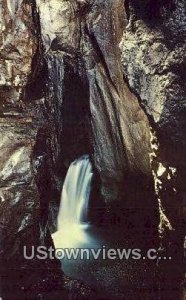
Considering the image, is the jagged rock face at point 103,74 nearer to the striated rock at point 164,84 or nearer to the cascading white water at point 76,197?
the cascading white water at point 76,197

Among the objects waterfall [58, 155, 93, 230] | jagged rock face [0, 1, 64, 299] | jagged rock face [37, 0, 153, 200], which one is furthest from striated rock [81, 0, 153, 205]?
jagged rock face [0, 1, 64, 299]

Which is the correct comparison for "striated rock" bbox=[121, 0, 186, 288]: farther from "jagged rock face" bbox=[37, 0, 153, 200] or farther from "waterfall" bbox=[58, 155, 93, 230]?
"waterfall" bbox=[58, 155, 93, 230]

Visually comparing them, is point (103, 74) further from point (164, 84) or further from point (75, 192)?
point (164, 84)

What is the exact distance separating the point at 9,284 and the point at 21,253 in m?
0.38

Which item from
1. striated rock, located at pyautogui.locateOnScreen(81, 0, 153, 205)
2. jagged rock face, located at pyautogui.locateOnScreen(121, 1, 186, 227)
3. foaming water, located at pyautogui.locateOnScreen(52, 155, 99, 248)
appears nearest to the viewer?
jagged rock face, located at pyautogui.locateOnScreen(121, 1, 186, 227)

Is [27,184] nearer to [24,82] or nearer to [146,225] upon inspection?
[24,82]

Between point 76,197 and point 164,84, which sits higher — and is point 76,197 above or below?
below

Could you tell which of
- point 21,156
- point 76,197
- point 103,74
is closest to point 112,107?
point 103,74

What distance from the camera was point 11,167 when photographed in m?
4.02

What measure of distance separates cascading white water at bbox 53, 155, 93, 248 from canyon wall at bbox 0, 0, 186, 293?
0.55 feet

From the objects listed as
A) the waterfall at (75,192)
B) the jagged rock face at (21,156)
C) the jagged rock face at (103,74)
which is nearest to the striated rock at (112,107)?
the jagged rock face at (103,74)

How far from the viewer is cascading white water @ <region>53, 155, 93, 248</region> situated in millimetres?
6422

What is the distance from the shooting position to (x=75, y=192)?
6.45 metres

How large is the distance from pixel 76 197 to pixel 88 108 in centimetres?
172
